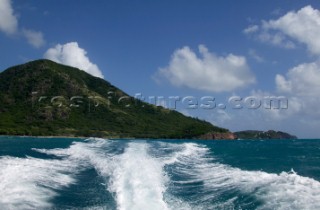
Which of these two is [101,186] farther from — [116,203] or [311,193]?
[311,193]

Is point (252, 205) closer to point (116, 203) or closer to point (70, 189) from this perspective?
point (116, 203)

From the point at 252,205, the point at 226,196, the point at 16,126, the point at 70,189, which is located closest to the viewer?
the point at 252,205

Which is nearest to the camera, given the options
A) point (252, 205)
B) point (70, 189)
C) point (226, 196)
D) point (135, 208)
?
point (135, 208)

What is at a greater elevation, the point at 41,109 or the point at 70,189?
the point at 41,109

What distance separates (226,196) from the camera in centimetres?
1933

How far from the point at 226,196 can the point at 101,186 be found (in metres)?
6.49

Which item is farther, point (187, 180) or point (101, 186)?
point (187, 180)

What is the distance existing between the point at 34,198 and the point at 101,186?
4.64 metres

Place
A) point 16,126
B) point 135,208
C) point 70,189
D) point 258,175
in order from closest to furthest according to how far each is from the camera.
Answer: point 135,208 < point 70,189 < point 258,175 < point 16,126

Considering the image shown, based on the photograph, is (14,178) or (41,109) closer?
(14,178)

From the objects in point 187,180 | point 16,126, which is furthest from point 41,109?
point 187,180

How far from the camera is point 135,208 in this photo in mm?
15852

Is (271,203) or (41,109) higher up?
(41,109)

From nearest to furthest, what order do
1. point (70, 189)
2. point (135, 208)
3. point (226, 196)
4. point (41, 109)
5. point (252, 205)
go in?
point (135, 208) → point (252, 205) → point (226, 196) → point (70, 189) → point (41, 109)
